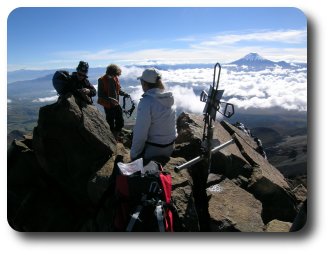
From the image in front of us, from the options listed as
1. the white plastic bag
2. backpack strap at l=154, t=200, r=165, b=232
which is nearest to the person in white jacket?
the white plastic bag

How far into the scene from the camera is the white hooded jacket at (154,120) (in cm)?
666

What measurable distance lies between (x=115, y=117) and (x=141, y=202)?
4941 millimetres

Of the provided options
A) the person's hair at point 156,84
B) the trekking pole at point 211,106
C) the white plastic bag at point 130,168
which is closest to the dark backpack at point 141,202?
the white plastic bag at point 130,168

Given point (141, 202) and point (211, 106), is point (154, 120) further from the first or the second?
point (141, 202)

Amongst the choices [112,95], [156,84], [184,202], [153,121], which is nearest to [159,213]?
[184,202]

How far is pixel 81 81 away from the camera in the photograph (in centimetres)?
889

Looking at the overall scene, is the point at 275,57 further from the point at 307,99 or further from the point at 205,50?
the point at 307,99

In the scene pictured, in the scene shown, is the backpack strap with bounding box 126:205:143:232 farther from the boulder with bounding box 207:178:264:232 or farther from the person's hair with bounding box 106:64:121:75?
the person's hair with bounding box 106:64:121:75

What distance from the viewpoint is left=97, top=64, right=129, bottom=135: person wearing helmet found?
9.65 meters

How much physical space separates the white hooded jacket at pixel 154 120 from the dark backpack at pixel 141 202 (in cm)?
102

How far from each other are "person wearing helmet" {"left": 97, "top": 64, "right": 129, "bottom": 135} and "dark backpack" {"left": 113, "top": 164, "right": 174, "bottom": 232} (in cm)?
425
